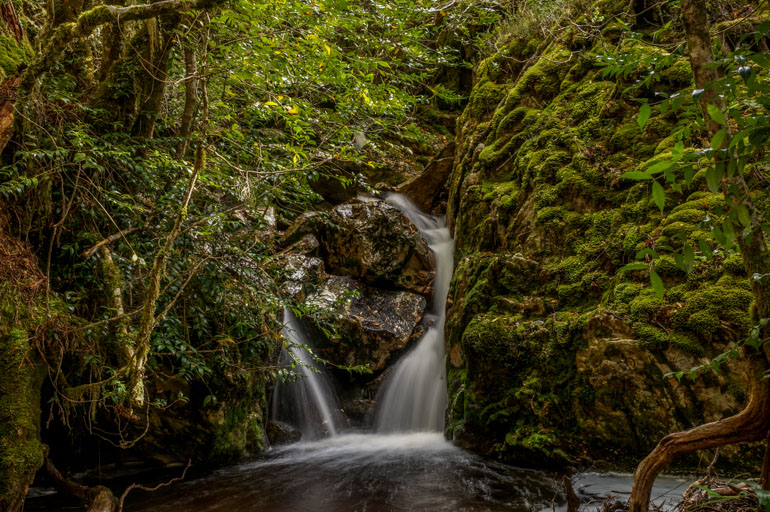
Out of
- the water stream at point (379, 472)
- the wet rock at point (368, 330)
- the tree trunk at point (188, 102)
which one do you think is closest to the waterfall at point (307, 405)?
the water stream at point (379, 472)

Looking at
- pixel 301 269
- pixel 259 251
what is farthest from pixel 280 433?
pixel 259 251

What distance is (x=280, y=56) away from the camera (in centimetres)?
410

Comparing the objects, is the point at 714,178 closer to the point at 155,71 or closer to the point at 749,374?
the point at 749,374

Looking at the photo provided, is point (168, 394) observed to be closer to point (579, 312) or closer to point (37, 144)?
point (37, 144)

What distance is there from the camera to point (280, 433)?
7039 millimetres

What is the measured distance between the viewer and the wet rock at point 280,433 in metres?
6.93

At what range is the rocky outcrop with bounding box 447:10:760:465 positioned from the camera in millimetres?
3994

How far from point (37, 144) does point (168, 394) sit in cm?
320

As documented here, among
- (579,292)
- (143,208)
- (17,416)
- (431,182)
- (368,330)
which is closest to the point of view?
(17,416)

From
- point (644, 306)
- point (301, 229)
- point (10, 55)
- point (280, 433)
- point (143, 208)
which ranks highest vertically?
point (10, 55)

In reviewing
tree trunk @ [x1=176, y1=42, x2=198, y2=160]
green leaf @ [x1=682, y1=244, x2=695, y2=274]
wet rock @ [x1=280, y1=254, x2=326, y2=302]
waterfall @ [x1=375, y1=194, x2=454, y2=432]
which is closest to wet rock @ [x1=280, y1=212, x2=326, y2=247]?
wet rock @ [x1=280, y1=254, x2=326, y2=302]

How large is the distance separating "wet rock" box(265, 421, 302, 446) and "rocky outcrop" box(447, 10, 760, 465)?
9.20ft

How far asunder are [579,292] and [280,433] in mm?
5348

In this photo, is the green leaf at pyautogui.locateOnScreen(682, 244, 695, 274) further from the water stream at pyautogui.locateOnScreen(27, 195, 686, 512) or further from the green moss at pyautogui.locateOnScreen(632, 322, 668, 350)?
the green moss at pyautogui.locateOnScreen(632, 322, 668, 350)
